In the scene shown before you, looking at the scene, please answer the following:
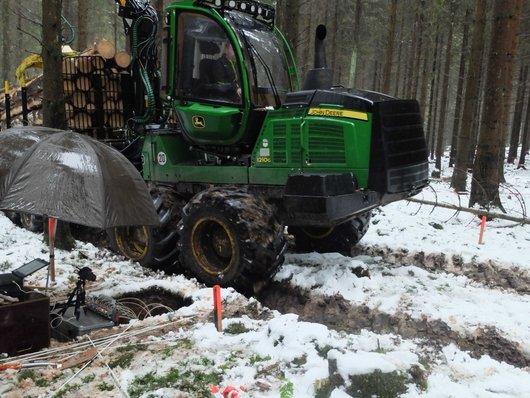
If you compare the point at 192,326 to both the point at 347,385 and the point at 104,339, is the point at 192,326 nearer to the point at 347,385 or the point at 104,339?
the point at 104,339

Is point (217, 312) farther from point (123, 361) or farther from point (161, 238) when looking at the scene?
point (161, 238)

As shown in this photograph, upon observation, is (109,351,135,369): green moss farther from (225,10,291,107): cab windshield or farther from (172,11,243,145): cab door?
(225,10,291,107): cab windshield

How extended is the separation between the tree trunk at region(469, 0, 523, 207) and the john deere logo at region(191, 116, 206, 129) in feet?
20.3

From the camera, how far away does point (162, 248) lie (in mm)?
6574

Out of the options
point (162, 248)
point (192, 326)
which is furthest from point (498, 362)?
point (162, 248)

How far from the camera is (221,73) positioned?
6285 millimetres

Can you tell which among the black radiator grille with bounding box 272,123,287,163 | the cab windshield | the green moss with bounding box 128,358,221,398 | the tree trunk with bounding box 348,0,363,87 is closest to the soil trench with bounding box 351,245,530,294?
the black radiator grille with bounding box 272,123,287,163

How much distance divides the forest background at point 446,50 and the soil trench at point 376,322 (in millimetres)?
4946

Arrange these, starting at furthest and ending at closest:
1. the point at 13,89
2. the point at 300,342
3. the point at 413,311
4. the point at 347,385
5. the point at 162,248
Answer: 1. the point at 13,89
2. the point at 162,248
3. the point at 413,311
4. the point at 300,342
5. the point at 347,385

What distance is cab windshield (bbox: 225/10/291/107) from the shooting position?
244 inches

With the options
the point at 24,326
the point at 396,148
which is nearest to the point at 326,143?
the point at 396,148

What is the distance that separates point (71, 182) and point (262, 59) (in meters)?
3.29

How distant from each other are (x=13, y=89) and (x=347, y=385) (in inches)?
389

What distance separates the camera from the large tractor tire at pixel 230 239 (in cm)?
556
